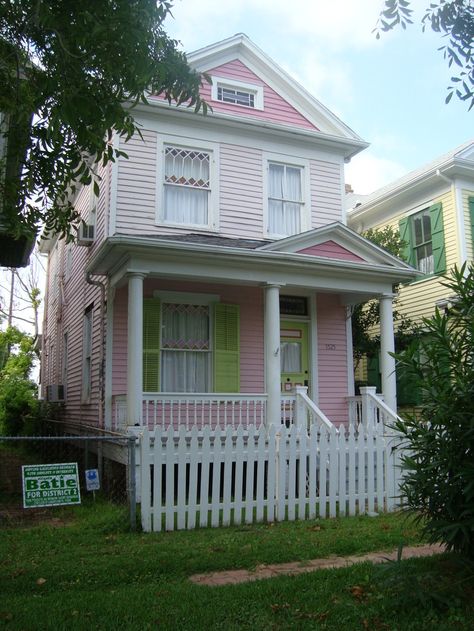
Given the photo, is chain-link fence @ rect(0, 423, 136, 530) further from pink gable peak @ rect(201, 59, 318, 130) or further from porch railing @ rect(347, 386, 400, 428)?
pink gable peak @ rect(201, 59, 318, 130)

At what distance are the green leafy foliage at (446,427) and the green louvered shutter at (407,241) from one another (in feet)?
38.7

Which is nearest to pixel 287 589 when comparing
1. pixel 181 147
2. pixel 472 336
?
pixel 472 336

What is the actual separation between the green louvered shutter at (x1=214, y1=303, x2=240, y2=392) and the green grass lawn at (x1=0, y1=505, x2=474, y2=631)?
462cm

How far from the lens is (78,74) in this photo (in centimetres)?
504

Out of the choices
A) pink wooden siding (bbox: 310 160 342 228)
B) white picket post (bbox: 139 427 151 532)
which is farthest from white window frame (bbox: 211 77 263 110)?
white picket post (bbox: 139 427 151 532)

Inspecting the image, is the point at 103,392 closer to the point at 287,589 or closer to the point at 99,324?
the point at 99,324

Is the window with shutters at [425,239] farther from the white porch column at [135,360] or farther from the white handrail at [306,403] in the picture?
the white porch column at [135,360]

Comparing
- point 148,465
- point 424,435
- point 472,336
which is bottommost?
point 148,465

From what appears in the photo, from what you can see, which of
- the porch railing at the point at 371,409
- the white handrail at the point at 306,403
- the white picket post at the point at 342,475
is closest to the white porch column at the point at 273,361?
the white handrail at the point at 306,403

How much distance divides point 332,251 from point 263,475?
4922 millimetres

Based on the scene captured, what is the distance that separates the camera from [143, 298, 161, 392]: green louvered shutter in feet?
34.1

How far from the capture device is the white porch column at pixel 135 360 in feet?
29.2

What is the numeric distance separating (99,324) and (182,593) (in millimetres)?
7564

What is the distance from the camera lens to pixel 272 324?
10.0 m
